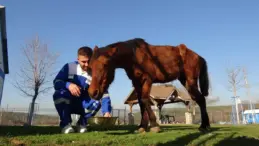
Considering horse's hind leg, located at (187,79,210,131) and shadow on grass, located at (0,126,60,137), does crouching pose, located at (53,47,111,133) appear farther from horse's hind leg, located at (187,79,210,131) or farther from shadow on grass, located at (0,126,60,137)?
horse's hind leg, located at (187,79,210,131)

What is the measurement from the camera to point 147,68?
16.4ft

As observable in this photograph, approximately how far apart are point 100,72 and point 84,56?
3.42 feet

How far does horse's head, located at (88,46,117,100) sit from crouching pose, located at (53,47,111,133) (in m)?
0.61


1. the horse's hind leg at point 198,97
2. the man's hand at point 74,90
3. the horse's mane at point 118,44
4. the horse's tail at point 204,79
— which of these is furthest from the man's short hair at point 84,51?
the horse's tail at point 204,79

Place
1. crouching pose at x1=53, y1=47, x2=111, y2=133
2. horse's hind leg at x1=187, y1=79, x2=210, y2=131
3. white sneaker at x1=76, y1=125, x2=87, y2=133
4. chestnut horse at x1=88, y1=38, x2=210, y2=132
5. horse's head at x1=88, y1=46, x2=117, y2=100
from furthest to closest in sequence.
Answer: horse's hind leg at x1=187, y1=79, x2=210, y2=131, white sneaker at x1=76, y1=125, x2=87, y2=133, crouching pose at x1=53, y1=47, x2=111, y2=133, chestnut horse at x1=88, y1=38, x2=210, y2=132, horse's head at x1=88, y1=46, x2=117, y2=100

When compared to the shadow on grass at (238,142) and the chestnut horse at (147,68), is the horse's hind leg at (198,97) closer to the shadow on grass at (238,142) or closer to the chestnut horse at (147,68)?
the chestnut horse at (147,68)

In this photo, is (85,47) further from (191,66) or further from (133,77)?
(191,66)

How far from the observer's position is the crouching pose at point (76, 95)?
4.89m

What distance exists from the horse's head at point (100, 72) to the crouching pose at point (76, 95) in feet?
2.02

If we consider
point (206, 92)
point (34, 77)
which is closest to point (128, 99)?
point (34, 77)

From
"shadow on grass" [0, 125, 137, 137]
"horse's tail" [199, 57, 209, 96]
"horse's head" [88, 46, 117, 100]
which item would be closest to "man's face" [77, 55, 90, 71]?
"horse's head" [88, 46, 117, 100]

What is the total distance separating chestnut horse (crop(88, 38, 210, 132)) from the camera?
14.0 feet

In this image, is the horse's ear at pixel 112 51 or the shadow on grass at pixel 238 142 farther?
the horse's ear at pixel 112 51

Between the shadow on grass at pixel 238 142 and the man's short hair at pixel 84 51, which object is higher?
the man's short hair at pixel 84 51
